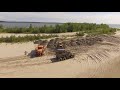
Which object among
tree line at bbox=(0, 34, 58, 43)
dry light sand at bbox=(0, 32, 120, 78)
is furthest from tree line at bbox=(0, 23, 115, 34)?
dry light sand at bbox=(0, 32, 120, 78)

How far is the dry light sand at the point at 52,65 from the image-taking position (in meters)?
5.59

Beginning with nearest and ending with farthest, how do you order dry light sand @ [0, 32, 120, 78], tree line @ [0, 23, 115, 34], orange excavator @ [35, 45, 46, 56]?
dry light sand @ [0, 32, 120, 78]
orange excavator @ [35, 45, 46, 56]
tree line @ [0, 23, 115, 34]

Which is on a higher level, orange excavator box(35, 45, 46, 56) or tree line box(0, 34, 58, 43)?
tree line box(0, 34, 58, 43)

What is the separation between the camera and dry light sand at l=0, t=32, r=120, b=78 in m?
5.59

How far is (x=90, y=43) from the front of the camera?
6832 mm

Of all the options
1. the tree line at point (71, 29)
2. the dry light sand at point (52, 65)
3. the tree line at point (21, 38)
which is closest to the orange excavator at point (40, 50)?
the dry light sand at point (52, 65)

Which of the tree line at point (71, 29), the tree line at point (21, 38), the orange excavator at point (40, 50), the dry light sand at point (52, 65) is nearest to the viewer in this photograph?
the dry light sand at point (52, 65)

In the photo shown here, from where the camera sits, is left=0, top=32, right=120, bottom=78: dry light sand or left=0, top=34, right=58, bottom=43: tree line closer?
left=0, top=32, right=120, bottom=78: dry light sand

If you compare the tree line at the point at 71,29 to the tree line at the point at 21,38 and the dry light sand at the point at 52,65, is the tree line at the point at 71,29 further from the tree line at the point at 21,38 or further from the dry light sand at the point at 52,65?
the dry light sand at the point at 52,65

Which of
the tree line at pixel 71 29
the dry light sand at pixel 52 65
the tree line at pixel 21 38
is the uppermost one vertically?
the tree line at pixel 71 29

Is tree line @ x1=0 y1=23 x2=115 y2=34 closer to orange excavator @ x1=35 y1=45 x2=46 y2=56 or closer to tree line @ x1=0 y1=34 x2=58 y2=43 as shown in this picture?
tree line @ x1=0 y1=34 x2=58 y2=43

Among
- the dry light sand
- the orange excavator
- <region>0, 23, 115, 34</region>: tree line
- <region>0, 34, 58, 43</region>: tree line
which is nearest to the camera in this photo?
the dry light sand

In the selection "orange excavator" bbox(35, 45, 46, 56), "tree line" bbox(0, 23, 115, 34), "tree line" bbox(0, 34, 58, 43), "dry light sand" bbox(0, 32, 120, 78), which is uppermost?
"tree line" bbox(0, 23, 115, 34)
